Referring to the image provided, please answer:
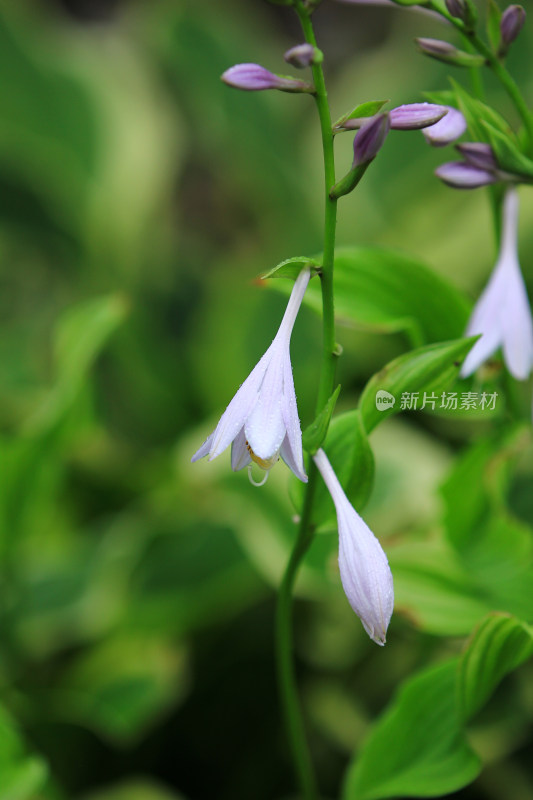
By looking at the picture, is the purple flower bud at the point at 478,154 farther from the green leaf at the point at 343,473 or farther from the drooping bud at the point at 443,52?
the green leaf at the point at 343,473

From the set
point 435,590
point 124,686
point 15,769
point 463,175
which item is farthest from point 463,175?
point 124,686

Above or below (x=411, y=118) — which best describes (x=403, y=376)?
below

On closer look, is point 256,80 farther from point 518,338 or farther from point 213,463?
point 213,463

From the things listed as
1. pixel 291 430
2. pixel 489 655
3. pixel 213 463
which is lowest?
pixel 213 463

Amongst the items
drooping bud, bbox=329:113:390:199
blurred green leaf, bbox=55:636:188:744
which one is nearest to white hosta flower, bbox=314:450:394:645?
drooping bud, bbox=329:113:390:199

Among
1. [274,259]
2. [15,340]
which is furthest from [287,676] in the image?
[15,340]

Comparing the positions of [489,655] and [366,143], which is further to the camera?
[489,655]

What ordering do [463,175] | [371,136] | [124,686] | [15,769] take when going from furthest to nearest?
[124,686] < [15,769] < [463,175] < [371,136]
